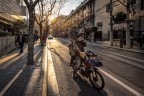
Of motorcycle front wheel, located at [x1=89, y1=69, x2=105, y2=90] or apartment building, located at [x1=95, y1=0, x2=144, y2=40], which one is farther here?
apartment building, located at [x1=95, y1=0, x2=144, y2=40]

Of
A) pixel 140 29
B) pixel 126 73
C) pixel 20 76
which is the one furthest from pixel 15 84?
pixel 140 29

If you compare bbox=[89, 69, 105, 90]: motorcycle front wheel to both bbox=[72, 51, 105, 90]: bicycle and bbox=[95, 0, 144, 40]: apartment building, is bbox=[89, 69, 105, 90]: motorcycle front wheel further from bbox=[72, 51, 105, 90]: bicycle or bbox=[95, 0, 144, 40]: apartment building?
bbox=[95, 0, 144, 40]: apartment building

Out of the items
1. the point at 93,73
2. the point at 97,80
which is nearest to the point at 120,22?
the point at 93,73

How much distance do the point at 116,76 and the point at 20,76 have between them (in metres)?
3.76

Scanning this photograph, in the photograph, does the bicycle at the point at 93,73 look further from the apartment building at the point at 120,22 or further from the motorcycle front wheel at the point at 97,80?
the apartment building at the point at 120,22

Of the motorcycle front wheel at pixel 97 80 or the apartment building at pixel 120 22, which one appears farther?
the apartment building at pixel 120 22

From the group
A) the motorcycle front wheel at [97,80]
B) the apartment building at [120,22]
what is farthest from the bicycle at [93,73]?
the apartment building at [120,22]

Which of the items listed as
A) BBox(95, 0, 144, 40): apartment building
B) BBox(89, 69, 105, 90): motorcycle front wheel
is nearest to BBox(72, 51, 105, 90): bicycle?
BBox(89, 69, 105, 90): motorcycle front wheel

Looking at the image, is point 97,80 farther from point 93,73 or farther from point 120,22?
point 120,22

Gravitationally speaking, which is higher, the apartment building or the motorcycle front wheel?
the apartment building

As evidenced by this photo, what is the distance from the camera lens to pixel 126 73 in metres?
11.3

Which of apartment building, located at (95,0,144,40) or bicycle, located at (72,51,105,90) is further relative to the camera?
apartment building, located at (95,0,144,40)

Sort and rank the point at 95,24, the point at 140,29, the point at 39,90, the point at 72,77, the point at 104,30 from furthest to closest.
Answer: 1. the point at 95,24
2. the point at 104,30
3. the point at 140,29
4. the point at 72,77
5. the point at 39,90

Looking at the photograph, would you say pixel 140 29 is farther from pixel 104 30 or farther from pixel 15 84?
pixel 15 84
